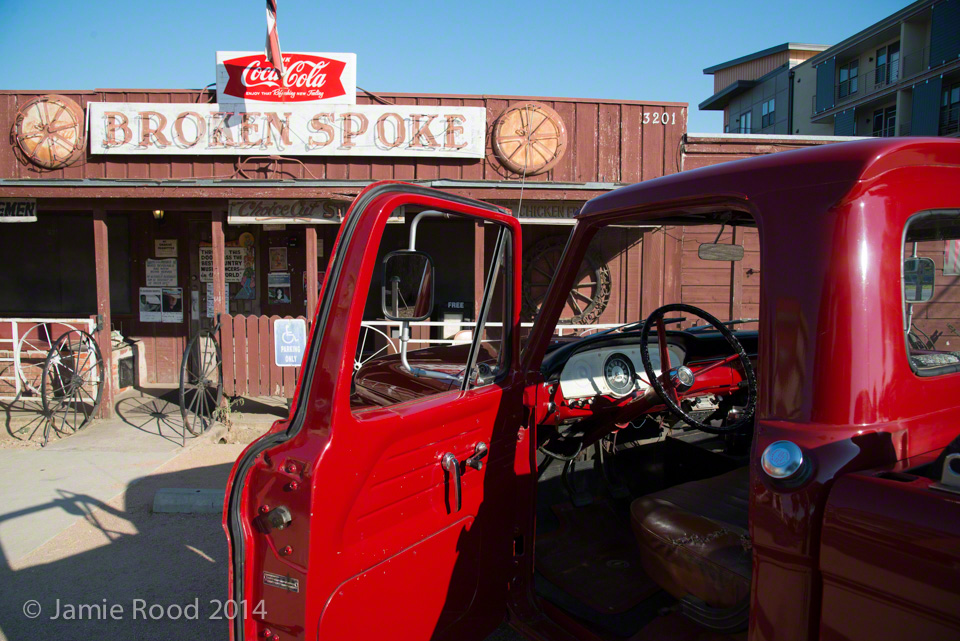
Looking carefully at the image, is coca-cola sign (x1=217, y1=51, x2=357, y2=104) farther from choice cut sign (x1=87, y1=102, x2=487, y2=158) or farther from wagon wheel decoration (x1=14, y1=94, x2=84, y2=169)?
wagon wheel decoration (x1=14, y1=94, x2=84, y2=169)

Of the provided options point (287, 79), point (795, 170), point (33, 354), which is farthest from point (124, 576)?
point (287, 79)

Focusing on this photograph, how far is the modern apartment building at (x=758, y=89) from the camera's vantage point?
31922mm

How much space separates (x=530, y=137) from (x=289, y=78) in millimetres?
3146

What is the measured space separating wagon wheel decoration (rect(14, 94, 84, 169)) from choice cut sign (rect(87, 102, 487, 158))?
26 cm

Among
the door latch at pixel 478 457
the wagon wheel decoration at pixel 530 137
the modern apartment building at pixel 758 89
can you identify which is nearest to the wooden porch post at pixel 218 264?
the wagon wheel decoration at pixel 530 137

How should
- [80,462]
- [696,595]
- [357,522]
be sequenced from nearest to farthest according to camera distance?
[357,522]
[696,595]
[80,462]

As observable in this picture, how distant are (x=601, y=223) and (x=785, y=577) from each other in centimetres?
131

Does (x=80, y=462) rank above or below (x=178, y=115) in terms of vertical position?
below

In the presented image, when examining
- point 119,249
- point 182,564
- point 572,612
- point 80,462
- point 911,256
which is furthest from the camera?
point 119,249

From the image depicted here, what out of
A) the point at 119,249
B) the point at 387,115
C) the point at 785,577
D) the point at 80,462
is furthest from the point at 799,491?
the point at 119,249

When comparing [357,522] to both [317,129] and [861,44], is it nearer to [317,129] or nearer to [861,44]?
[317,129]

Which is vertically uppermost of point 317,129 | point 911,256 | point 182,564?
point 317,129

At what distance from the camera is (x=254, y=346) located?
734 centimetres

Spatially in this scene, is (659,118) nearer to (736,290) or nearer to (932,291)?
(736,290)
